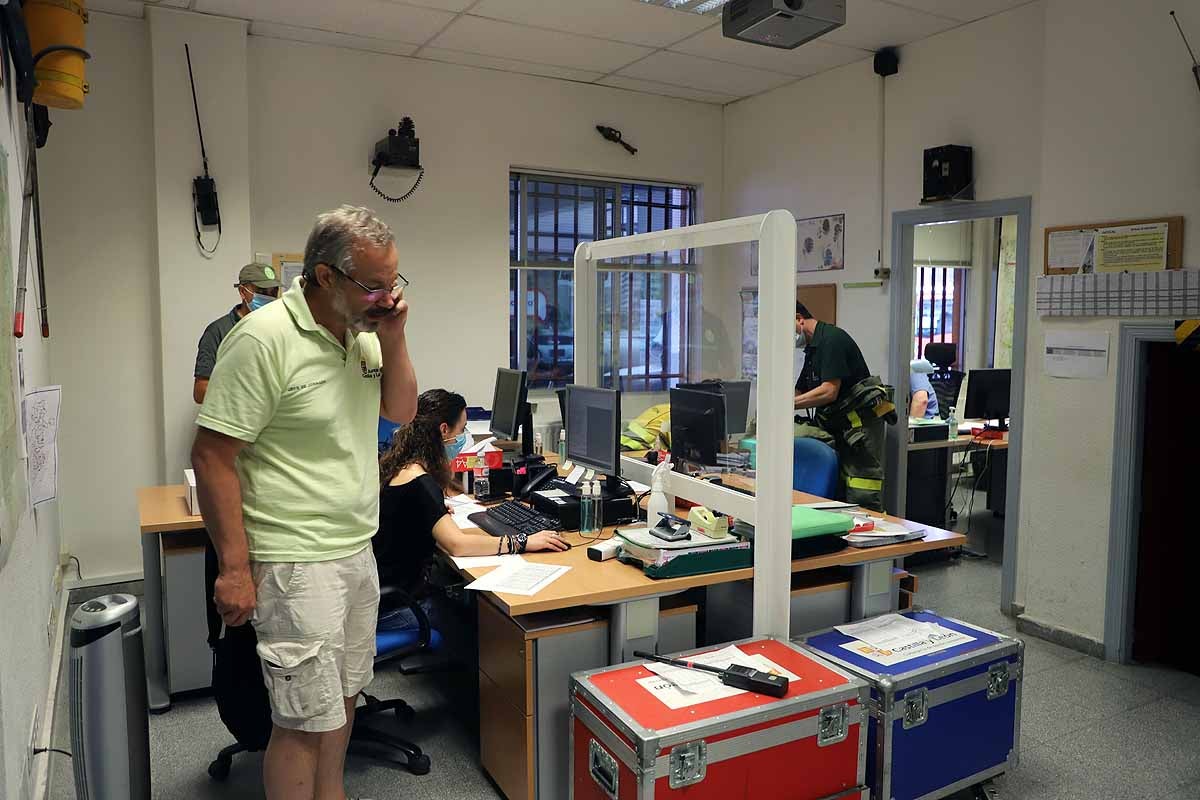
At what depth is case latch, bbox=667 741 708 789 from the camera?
73.5 inches

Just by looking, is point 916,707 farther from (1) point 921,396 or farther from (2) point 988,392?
(2) point 988,392

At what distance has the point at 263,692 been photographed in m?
2.22

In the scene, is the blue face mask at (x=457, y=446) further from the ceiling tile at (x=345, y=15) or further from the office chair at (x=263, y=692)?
the ceiling tile at (x=345, y=15)

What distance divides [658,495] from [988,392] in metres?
3.68

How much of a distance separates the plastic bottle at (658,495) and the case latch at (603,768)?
75cm

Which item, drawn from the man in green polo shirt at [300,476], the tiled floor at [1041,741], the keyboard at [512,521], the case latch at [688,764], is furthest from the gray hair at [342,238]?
the tiled floor at [1041,741]

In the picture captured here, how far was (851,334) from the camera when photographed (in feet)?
16.7

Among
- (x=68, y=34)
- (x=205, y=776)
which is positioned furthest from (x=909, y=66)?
(x=205, y=776)

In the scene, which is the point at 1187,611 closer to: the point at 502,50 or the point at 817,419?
the point at 817,419

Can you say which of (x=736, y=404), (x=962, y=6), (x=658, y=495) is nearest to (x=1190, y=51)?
(x=962, y=6)

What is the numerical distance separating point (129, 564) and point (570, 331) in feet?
9.80

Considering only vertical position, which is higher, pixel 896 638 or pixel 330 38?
pixel 330 38

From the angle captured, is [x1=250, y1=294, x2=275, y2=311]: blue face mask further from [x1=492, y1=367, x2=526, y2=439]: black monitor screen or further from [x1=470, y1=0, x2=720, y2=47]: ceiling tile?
[x1=470, y1=0, x2=720, y2=47]: ceiling tile

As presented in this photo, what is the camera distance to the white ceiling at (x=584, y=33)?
4.10 meters
